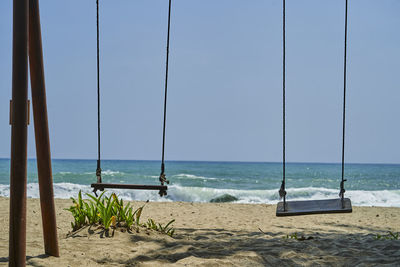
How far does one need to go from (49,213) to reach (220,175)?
85.0 feet

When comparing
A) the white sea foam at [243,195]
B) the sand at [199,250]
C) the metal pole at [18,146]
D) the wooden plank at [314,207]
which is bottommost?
the white sea foam at [243,195]

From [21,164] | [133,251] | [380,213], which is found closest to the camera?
[21,164]

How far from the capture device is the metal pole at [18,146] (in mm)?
2771

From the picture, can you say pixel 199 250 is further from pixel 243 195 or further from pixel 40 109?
pixel 243 195

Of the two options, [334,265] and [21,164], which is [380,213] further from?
[21,164]

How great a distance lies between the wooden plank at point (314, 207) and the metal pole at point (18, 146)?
8.12 ft

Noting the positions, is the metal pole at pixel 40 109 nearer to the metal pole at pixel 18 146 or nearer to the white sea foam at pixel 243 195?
the metal pole at pixel 18 146

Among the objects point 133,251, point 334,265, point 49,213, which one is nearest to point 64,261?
point 49,213

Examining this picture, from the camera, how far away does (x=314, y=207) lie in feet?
14.7

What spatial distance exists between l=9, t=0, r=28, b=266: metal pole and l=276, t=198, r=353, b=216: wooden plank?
97.4 inches

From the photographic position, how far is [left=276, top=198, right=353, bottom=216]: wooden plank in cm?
426

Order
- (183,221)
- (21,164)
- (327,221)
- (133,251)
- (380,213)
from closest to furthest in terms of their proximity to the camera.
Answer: (21,164) → (133,251) → (183,221) → (327,221) → (380,213)

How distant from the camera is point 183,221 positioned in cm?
723

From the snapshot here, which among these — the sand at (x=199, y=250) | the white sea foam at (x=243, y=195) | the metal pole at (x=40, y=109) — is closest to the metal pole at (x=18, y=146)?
the metal pole at (x=40, y=109)
